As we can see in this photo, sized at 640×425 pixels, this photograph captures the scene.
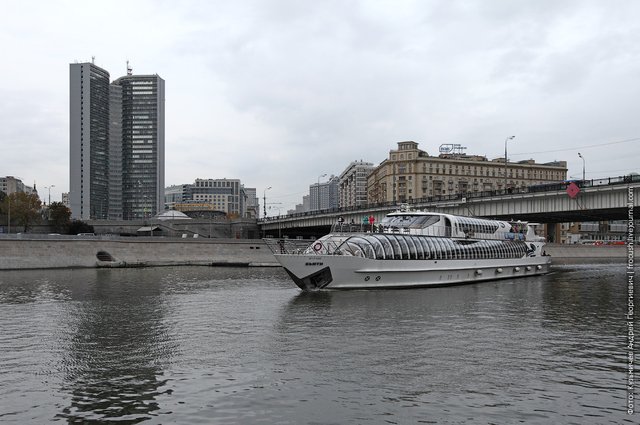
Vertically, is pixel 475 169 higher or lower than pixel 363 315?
higher

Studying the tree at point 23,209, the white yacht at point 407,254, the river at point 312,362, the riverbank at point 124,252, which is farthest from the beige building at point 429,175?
the river at point 312,362

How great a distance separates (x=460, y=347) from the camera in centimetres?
2189

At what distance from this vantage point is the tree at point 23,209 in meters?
119

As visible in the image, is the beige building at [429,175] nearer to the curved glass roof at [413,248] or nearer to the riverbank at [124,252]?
the riverbank at [124,252]

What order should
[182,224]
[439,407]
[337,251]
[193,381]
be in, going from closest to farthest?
1. [439,407]
2. [193,381]
3. [337,251]
4. [182,224]

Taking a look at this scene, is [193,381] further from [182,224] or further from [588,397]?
[182,224]

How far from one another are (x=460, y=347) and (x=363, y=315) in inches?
353

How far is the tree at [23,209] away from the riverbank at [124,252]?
48.0 metres

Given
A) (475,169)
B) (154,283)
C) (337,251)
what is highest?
(475,169)

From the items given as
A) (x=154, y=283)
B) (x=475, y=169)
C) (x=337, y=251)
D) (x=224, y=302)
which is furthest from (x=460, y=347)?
(x=475, y=169)

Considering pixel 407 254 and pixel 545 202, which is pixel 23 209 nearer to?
pixel 407 254

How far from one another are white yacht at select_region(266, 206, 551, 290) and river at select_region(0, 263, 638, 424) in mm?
5005

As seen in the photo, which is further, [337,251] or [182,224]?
[182,224]

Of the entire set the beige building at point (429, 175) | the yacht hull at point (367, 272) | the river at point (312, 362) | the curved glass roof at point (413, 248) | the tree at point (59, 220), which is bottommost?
the river at point (312, 362)
